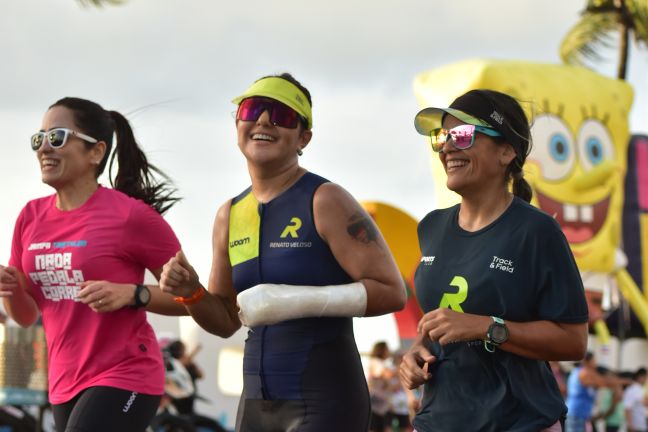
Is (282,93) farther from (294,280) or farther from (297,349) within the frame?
(297,349)

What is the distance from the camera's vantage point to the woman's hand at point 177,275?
4070 millimetres

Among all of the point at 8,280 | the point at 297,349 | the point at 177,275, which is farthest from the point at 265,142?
the point at 8,280

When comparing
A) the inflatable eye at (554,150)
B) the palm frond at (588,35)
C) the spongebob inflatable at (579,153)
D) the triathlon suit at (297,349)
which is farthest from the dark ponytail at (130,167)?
the palm frond at (588,35)

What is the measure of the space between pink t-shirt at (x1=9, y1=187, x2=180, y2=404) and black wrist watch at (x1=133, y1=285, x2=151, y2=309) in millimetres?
92

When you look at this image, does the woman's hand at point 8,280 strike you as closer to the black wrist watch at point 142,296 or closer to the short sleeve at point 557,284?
the black wrist watch at point 142,296

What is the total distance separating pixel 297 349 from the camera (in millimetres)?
4016

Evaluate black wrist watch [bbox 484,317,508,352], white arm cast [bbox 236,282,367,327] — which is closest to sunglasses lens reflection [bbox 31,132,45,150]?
white arm cast [bbox 236,282,367,327]

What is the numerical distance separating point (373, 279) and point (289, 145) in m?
0.60

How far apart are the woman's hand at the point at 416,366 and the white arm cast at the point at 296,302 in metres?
0.30

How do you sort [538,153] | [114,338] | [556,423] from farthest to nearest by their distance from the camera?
[538,153], [114,338], [556,423]

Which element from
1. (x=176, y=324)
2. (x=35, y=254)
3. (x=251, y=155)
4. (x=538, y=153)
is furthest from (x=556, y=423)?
(x=538, y=153)

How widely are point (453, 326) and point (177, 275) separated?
1139 mm

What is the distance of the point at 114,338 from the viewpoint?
16.2ft

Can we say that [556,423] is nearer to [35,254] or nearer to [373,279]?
[373,279]
